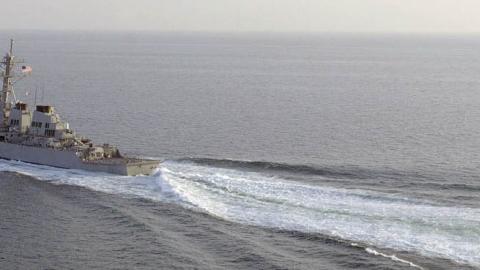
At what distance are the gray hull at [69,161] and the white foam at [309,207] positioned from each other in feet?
2.96

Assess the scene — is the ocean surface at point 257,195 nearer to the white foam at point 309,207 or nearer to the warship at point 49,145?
the white foam at point 309,207

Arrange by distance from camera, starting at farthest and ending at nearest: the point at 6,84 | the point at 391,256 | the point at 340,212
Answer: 1. the point at 6,84
2. the point at 340,212
3. the point at 391,256

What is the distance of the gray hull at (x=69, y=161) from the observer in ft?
209

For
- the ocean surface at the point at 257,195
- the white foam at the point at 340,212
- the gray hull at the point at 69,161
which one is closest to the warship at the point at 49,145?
the gray hull at the point at 69,161

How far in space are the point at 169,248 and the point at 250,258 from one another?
19.0ft

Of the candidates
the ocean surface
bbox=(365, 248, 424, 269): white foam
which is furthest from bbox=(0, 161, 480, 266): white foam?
bbox=(365, 248, 424, 269): white foam

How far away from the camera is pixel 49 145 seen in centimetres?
6981

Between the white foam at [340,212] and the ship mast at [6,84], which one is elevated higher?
the ship mast at [6,84]

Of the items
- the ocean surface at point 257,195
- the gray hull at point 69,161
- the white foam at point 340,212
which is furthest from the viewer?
the gray hull at point 69,161

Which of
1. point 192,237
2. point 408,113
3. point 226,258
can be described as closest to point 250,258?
point 226,258

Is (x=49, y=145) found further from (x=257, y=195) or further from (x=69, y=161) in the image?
(x=257, y=195)

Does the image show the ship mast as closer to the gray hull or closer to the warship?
the warship

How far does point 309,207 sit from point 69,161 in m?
27.9

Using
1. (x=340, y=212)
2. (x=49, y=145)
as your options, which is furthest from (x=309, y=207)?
(x=49, y=145)
